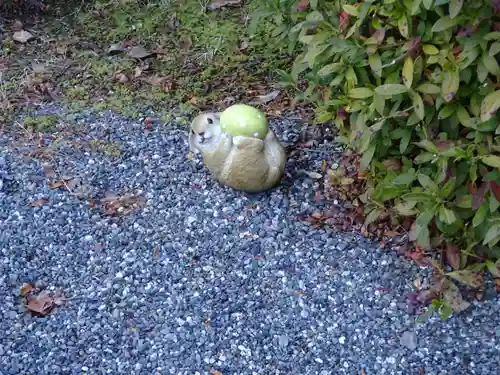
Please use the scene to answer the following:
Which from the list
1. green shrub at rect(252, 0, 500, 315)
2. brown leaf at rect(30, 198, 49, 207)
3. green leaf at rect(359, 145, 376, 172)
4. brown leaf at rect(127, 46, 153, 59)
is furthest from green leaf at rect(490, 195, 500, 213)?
brown leaf at rect(127, 46, 153, 59)

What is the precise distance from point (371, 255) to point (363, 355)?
17.9 inches

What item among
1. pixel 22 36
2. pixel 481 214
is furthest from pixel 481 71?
pixel 22 36

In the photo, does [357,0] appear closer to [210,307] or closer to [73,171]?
[210,307]

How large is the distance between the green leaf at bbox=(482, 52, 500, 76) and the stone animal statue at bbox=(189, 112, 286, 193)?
3.19 ft

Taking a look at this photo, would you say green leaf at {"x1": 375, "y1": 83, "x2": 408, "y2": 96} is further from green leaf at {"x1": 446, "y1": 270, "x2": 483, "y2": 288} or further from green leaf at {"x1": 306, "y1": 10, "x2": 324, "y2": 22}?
green leaf at {"x1": 446, "y1": 270, "x2": 483, "y2": 288}

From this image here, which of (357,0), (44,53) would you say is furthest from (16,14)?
(357,0)

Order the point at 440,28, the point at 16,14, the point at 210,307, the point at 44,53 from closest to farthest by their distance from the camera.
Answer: the point at 440,28 < the point at 210,307 < the point at 44,53 < the point at 16,14

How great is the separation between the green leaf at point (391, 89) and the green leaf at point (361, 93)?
15 cm

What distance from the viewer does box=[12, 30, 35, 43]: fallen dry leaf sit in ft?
13.6

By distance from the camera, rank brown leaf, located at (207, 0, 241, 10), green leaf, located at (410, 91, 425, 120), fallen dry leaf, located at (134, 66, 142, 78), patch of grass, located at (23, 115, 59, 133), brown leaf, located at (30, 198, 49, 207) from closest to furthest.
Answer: green leaf, located at (410, 91, 425, 120), brown leaf, located at (30, 198, 49, 207), patch of grass, located at (23, 115, 59, 133), fallen dry leaf, located at (134, 66, 142, 78), brown leaf, located at (207, 0, 241, 10)

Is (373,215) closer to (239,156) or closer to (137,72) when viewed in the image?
(239,156)

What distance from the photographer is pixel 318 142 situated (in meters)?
3.29

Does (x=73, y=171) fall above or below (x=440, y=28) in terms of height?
below

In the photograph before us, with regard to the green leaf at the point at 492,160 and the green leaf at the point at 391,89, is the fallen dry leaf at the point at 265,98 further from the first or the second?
the green leaf at the point at 492,160
